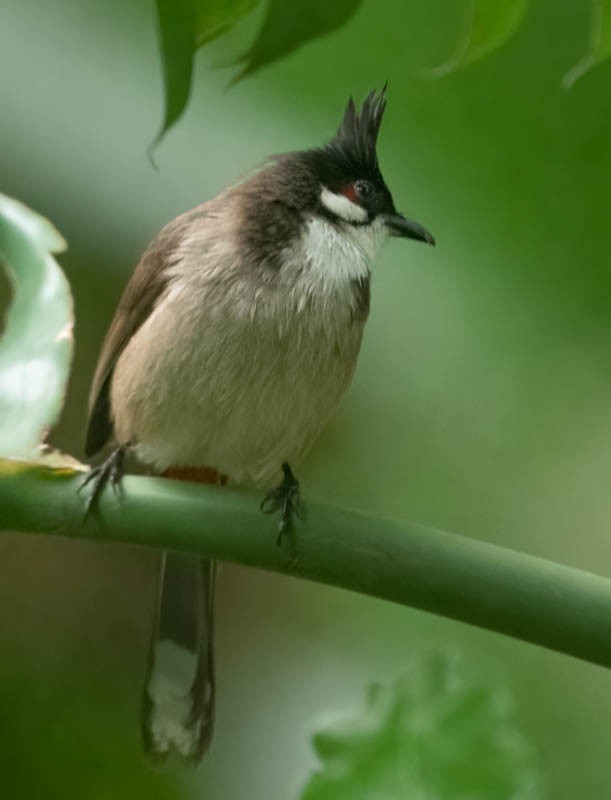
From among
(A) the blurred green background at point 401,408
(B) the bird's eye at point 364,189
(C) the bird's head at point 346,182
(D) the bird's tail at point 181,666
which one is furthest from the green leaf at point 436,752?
(B) the bird's eye at point 364,189

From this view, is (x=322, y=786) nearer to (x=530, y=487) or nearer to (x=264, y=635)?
(x=530, y=487)

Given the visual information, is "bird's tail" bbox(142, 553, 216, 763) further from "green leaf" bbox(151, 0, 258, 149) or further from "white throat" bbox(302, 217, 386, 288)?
"green leaf" bbox(151, 0, 258, 149)

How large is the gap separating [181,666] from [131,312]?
626 millimetres

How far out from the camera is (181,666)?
6.04 ft

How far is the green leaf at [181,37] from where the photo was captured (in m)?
0.59

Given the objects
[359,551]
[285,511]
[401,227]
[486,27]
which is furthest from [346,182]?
[486,27]

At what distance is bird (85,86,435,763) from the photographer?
1.88m

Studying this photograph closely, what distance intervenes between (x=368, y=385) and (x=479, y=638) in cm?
46

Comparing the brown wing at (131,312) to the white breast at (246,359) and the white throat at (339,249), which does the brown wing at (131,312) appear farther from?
the white throat at (339,249)

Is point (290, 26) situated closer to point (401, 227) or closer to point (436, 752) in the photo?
point (436, 752)

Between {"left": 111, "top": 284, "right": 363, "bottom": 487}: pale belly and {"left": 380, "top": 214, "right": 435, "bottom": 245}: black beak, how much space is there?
0.16 m

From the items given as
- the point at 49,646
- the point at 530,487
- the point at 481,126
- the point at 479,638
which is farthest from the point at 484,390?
the point at 49,646

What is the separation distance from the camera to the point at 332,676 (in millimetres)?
2236

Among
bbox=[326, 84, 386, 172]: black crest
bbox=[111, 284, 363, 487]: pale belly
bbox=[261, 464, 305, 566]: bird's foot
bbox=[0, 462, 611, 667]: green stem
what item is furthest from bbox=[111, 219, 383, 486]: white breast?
bbox=[0, 462, 611, 667]: green stem
